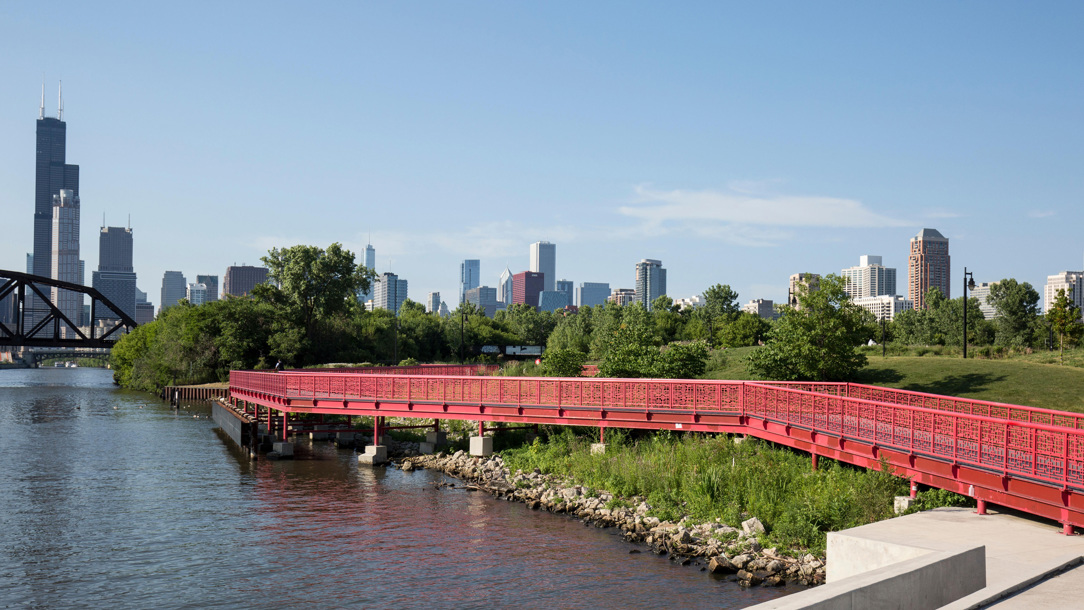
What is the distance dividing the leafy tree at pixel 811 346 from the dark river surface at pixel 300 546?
21.0 metres

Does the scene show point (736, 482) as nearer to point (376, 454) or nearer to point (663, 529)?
point (663, 529)

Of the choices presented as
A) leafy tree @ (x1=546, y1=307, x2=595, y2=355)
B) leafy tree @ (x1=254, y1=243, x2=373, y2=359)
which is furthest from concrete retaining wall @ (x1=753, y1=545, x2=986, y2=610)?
leafy tree @ (x1=254, y1=243, x2=373, y2=359)

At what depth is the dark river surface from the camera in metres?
18.3

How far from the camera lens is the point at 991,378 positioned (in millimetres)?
46969

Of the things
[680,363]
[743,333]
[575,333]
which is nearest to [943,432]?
[680,363]

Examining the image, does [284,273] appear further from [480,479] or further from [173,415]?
[480,479]

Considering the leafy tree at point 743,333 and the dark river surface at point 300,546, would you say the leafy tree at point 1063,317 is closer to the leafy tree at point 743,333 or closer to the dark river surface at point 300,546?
the leafy tree at point 743,333

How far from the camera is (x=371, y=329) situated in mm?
116375

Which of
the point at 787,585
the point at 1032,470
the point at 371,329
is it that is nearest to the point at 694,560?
the point at 787,585

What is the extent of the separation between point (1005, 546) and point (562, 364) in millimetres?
32182

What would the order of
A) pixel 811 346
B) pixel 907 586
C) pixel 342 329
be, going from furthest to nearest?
pixel 342 329, pixel 811 346, pixel 907 586

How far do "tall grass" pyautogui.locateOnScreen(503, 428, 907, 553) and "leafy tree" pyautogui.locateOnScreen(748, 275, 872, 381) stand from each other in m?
15.9

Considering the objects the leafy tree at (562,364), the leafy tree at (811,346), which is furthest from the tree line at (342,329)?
the leafy tree at (562,364)

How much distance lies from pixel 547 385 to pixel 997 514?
58.6 feet
